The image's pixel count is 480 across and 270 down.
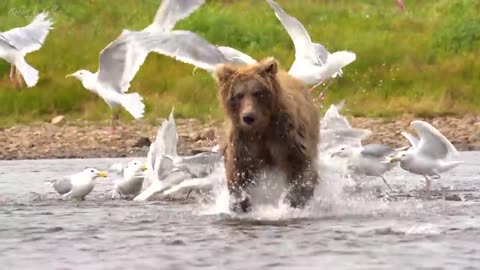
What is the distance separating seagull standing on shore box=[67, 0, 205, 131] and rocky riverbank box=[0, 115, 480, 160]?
9.19ft

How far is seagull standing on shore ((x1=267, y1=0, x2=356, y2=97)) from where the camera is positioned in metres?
11.8

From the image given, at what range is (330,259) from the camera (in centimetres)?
723

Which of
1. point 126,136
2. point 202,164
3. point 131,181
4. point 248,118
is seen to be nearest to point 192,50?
point 202,164

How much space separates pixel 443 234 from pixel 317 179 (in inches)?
51.2

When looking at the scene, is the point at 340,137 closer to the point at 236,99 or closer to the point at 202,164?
the point at 202,164

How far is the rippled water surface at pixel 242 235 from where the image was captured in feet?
23.8

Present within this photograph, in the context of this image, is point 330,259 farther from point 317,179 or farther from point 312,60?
point 312,60

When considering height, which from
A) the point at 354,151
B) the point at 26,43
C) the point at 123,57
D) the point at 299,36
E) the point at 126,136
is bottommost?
the point at 354,151

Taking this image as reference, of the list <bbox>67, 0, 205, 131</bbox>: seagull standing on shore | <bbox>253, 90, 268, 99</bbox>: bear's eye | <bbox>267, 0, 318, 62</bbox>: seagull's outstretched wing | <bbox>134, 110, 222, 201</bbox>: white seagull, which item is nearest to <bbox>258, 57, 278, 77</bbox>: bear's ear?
<bbox>253, 90, 268, 99</bbox>: bear's eye

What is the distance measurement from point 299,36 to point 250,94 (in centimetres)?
353

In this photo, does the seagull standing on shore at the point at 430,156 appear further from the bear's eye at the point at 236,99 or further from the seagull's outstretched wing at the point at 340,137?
the bear's eye at the point at 236,99

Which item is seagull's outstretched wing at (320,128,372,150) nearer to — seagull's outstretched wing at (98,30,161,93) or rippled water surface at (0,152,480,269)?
rippled water surface at (0,152,480,269)

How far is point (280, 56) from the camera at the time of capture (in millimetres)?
19953

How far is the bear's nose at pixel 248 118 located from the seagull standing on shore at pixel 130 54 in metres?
2.93
